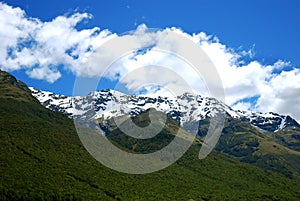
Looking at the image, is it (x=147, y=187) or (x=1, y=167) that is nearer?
(x=1, y=167)

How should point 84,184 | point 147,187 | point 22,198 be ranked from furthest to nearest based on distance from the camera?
point 147,187 < point 84,184 < point 22,198

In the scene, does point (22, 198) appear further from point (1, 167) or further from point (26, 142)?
point (26, 142)

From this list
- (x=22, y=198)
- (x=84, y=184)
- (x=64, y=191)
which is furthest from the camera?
(x=84, y=184)

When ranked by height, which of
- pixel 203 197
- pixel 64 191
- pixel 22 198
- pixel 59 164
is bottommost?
pixel 22 198

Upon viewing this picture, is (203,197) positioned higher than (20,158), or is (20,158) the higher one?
(203,197)

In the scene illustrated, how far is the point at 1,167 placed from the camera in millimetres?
160625

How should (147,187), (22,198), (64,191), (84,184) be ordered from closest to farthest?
(22,198) < (64,191) < (84,184) < (147,187)

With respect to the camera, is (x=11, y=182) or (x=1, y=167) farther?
(x=1, y=167)

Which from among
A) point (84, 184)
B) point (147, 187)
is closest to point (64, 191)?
point (84, 184)

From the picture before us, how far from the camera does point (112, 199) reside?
166m

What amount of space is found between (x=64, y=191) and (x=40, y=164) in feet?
84.8

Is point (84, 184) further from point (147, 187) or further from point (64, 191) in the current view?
point (147, 187)

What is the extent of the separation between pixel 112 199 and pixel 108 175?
26828 mm

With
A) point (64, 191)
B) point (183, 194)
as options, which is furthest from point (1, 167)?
point (183, 194)
